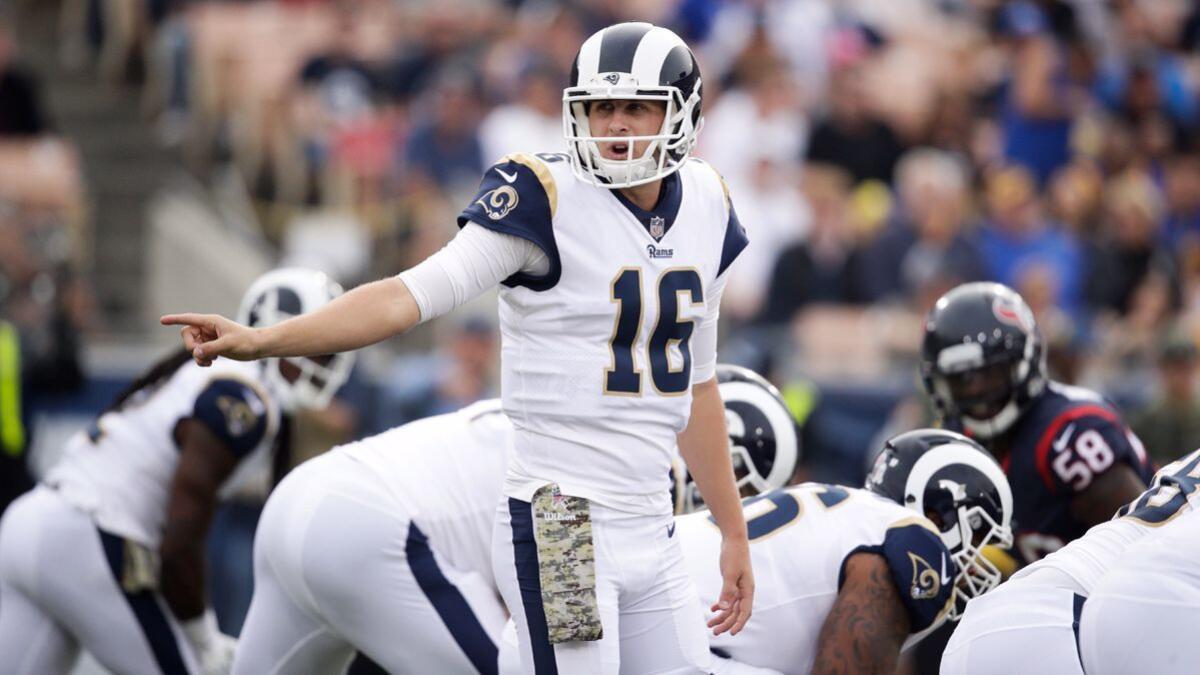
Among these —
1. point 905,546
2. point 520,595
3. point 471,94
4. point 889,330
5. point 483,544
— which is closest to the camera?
point 520,595

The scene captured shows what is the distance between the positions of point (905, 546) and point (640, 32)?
139 cm

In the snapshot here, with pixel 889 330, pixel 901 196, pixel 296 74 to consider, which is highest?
pixel 296 74

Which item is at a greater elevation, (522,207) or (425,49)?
(425,49)

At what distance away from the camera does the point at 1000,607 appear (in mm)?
3955

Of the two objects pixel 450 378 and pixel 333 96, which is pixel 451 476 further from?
pixel 333 96

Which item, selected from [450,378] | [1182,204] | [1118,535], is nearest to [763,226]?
[450,378]

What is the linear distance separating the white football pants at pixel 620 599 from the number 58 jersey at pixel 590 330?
60 millimetres

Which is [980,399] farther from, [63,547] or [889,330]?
[889,330]

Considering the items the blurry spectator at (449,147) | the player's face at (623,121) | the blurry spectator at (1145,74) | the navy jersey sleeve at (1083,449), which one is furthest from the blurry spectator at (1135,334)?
the player's face at (623,121)

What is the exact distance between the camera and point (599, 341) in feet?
12.6

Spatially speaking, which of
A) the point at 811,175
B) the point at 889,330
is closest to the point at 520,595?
the point at 889,330

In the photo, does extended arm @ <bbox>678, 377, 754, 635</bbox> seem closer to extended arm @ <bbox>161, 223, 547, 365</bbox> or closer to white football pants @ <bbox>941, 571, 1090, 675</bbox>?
white football pants @ <bbox>941, 571, 1090, 675</bbox>

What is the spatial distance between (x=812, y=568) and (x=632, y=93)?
1.27 m

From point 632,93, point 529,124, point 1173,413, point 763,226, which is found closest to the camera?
point 632,93
